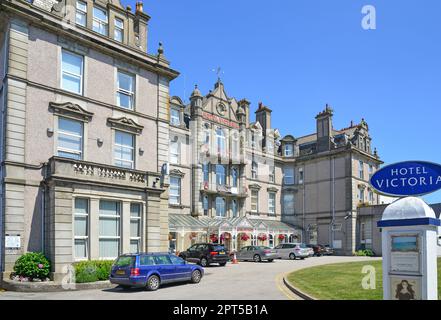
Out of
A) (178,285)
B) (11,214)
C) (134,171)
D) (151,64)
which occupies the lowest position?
(178,285)

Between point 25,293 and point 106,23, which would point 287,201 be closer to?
point 106,23

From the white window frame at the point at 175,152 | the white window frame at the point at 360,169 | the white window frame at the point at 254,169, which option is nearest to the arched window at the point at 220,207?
the white window frame at the point at 254,169

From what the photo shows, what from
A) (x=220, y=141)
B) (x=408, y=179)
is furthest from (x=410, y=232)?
(x=220, y=141)

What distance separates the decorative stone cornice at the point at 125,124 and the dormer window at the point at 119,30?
4.78 metres

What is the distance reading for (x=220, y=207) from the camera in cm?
4428

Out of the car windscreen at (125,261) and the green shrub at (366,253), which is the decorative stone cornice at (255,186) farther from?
the car windscreen at (125,261)

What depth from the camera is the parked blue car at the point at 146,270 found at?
16469 mm

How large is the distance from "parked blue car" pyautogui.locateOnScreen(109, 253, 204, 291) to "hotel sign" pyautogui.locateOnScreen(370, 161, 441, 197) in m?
10.0

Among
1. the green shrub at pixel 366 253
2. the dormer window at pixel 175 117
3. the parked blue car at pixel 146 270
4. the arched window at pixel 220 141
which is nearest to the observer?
the parked blue car at pixel 146 270

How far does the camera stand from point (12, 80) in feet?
65.1

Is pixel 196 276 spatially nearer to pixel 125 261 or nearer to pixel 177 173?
pixel 125 261

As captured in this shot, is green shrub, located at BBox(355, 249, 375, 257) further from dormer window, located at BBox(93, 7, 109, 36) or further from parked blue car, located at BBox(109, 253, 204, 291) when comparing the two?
dormer window, located at BBox(93, 7, 109, 36)

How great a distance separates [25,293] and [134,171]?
25.5 ft
